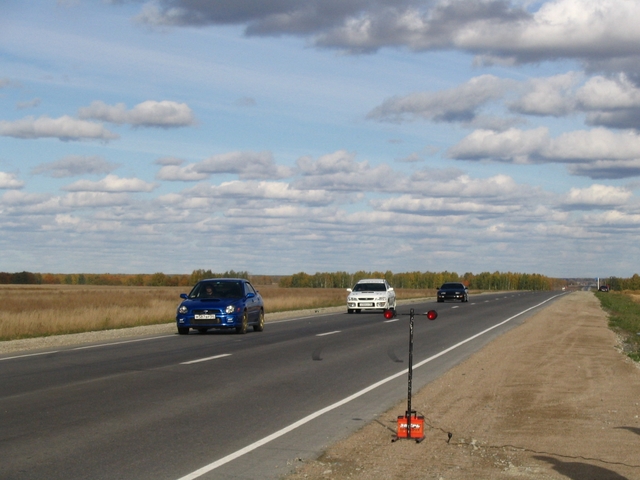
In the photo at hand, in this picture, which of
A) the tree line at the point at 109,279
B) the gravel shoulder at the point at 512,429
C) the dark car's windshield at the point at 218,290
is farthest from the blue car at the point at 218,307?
the tree line at the point at 109,279

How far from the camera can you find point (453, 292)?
5934cm

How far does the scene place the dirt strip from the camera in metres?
7.46

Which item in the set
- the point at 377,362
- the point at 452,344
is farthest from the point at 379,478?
the point at 452,344

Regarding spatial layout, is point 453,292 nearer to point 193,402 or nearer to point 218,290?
point 218,290

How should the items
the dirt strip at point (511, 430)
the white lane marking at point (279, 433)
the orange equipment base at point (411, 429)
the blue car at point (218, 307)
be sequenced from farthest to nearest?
1. the blue car at point (218, 307)
2. the orange equipment base at point (411, 429)
3. the dirt strip at point (511, 430)
4. the white lane marking at point (279, 433)

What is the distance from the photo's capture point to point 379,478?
7.12 metres

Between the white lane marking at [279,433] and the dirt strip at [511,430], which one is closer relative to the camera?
the white lane marking at [279,433]

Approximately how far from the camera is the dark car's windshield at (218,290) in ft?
81.5

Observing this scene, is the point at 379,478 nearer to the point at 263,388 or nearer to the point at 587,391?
the point at 263,388

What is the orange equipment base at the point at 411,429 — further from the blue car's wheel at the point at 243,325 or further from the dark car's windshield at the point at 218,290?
the dark car's windshield at the point at 218,290

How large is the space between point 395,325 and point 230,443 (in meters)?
21.7

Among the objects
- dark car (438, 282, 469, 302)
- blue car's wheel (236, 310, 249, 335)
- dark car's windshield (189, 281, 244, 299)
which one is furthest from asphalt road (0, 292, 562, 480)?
dark car (438, 282, 469, 302)

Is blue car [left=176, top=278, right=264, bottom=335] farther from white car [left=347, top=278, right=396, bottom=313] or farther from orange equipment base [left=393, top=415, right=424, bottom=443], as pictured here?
orange equipment base [left=393, top=415, right=424, bottom=443]

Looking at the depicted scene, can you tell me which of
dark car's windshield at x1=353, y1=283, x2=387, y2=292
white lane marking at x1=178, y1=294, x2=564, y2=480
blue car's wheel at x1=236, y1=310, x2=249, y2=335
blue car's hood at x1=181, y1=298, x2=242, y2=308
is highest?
dark car's windshield at x1=353, y1=283, x2=387, y2=292
